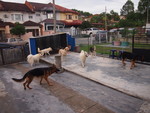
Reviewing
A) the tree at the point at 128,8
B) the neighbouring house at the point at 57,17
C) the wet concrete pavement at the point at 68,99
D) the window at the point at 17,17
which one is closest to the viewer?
the wet concrete pavement at the point at 68,99

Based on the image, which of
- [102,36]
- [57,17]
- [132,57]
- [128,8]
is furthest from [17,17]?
[128,8]

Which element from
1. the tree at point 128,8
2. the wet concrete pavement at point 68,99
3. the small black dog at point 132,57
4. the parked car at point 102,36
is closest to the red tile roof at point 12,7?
the parked car at point 102,36

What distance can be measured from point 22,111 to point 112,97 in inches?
137

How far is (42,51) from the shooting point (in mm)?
12602

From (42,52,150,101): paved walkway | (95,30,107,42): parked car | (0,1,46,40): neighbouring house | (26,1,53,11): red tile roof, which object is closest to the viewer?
(42,52,150,101): paved walkway

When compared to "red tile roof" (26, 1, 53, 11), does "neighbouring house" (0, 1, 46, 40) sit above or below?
below

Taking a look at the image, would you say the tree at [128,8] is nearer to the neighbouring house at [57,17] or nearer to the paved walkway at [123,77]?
the neighbouring house at [57,17]

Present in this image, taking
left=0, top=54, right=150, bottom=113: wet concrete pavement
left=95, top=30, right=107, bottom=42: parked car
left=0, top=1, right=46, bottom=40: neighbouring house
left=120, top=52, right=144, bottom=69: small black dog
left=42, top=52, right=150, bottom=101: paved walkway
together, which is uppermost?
left=0, top=1, right=46, bottom=40: neighbouring house

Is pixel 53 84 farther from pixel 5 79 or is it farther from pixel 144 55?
pixel 144 55

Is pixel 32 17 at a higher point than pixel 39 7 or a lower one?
lower

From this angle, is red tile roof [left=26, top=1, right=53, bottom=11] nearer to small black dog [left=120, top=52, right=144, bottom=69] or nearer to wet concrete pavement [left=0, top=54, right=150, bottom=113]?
small black dog [left=120, top=52, right=144, bottom=69]

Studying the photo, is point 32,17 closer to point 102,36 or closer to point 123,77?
point 102,36

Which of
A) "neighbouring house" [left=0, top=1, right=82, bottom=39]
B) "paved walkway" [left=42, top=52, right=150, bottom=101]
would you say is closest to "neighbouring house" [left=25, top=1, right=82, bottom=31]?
"neighbouring house" [left=0, top=1, right=82, bottom=39]

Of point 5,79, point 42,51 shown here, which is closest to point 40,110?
point 5,79
